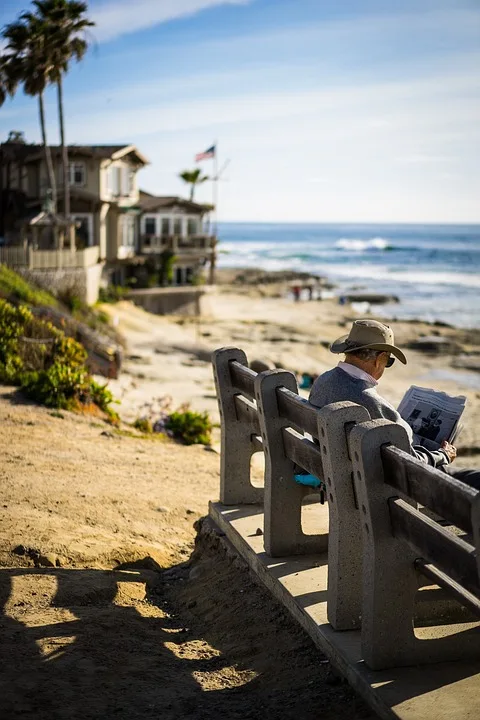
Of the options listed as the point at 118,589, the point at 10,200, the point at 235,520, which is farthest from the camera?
the point at 10,200

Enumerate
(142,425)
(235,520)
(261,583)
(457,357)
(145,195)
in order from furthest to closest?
(145,195)
(457,357)
(142,425)
(235,520)
(261,583)

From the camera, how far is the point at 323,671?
4.23 m

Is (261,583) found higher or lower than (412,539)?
lower

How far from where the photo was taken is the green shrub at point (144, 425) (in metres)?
12.3

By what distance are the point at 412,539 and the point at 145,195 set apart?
54.5 metres

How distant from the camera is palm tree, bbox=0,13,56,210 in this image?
1609 inches

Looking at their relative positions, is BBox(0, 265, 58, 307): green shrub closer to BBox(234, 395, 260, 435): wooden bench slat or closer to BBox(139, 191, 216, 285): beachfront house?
BBox(234, 395, 260, 435): wooden bench slat

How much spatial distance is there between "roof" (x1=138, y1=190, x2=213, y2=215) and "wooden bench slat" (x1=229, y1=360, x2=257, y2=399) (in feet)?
150

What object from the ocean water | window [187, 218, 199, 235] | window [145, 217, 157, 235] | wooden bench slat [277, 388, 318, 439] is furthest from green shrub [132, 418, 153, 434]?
the ocean water

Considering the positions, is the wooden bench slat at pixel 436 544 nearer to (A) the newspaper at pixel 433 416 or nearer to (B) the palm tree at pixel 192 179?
(A) the newspaper at pixel 433 416

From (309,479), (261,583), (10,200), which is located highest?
(10,200)

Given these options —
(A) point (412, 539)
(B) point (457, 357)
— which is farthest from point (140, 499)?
(B) point (457, 357)

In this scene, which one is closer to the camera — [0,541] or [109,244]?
[0,541]

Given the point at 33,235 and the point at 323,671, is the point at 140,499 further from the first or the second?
the point at 33,235
